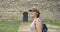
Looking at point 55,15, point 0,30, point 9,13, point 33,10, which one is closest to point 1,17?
point 9,13

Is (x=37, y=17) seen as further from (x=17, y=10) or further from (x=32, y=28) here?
(x=17, y=10)

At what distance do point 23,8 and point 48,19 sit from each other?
6.08ft

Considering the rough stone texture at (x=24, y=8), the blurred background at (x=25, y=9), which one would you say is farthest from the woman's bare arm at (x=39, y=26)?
the rough stone texture at (x=24, y=8)

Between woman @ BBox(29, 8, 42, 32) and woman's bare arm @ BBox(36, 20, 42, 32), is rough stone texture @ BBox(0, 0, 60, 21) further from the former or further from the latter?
woman's bare arm @ BBox(36, 20, 42, 32)

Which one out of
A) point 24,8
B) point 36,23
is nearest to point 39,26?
point 36,23

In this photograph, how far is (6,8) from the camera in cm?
1792

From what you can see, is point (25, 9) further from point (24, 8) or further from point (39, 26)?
point (39, 26)

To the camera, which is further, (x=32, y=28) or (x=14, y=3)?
(x=14, y=3)

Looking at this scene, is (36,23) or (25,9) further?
A: (25,9)

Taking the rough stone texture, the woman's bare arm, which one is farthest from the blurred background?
the woman's bare arm

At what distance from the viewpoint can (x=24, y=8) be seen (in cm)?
1784

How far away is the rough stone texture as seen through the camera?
58.3ft

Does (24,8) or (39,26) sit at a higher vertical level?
(24,8)

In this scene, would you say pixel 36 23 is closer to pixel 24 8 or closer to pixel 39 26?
pixel 39 26
